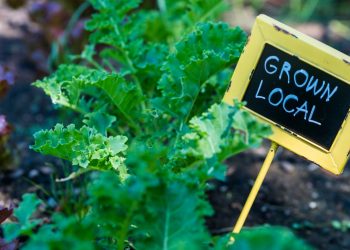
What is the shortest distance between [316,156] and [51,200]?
0.99 metres

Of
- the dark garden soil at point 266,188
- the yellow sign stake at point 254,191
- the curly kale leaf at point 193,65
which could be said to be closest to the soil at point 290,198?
the dark garden soil at point 266,188

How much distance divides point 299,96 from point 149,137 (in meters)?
0.49

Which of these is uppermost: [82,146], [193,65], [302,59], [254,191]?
[302,59]

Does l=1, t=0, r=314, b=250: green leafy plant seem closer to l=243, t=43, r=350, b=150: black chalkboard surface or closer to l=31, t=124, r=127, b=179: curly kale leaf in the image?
l=31, t=124, r=127, b=179: curly kale leaf

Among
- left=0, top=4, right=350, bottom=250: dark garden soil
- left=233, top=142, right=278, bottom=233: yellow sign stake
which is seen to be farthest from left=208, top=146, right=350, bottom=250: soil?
left=233, top=142, right=278, bottom=233: yellow sign stake

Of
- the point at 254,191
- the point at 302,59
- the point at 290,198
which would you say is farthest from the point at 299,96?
the point at 290,198

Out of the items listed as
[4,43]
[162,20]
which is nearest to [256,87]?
[162,20]

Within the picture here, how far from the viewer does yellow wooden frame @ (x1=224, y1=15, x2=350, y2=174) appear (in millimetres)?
1430

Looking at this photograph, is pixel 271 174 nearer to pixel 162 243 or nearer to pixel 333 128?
pixel 333 128

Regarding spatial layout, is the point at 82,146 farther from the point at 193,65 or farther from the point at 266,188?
the point at 266,188

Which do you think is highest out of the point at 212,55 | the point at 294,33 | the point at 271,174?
the point at 294,33

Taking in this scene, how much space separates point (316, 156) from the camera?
149 cm

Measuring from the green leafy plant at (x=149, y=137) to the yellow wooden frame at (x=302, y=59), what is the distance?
0.11 meters

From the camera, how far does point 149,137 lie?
5.66ft
